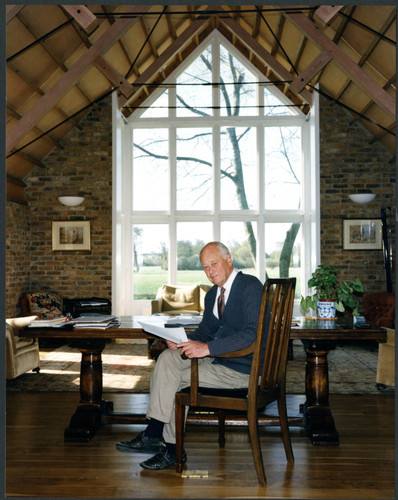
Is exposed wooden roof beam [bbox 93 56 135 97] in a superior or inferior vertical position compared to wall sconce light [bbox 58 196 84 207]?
superior

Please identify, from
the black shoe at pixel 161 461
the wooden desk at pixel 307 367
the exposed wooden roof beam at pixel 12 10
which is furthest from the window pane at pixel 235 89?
the black shoe at pixel 161 461

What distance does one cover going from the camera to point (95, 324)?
3.41m

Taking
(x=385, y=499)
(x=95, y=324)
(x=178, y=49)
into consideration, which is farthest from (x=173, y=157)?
(x=385, y=499)

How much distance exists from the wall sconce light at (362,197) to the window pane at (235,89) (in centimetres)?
239

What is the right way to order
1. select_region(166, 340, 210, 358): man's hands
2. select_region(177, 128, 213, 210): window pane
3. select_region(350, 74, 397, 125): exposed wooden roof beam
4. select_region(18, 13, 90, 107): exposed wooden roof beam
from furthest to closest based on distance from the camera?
select_region(177, 128, 213, 210): window pane, select_region(350, 74, 397, 125): exposed wooden roof beam, select_region(18, 13, 90, 107): exposed wooden roof beam, select_region(166, 340, 210, 358): man's hands

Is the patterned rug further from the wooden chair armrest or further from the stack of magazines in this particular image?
the wooden chair armrest

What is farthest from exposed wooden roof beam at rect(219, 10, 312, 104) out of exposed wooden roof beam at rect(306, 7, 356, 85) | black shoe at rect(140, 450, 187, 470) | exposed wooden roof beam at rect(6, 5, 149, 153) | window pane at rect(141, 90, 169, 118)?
black shoe at rect(140, 450, 187, 470)

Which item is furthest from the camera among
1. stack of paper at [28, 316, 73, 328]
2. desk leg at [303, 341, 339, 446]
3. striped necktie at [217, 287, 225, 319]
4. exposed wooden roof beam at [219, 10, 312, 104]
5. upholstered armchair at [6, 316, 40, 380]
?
exposed wooden roof beam at [219, 10, 312, 104]

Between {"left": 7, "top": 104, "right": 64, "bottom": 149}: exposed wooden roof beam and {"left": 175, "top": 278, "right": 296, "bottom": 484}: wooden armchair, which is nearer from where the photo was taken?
{"left": 175, "top": 278, "right": 296, "bottom": 484}: wooden armchair

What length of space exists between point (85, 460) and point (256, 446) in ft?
3.54

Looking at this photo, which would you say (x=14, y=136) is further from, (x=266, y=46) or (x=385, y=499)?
(x=385, y=499)

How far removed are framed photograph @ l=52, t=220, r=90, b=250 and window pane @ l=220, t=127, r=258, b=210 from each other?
8.38ft

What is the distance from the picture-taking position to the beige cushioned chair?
27.7ft

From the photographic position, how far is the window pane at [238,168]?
940 centimetres
